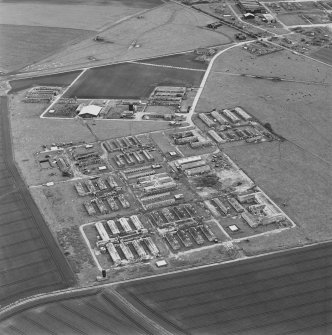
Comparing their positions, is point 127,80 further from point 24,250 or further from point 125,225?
point 24,250

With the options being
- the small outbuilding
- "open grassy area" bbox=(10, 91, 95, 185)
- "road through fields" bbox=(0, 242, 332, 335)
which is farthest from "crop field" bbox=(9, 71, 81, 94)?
"road through fields" bbox=(0, 242, 332, 335)

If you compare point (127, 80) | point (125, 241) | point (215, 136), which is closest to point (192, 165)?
point (215, 136)

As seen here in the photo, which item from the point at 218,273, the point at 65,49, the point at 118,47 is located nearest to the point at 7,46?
the point at 65,49

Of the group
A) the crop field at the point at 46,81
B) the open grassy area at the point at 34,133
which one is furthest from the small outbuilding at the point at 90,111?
the crop field at the point at 46,81

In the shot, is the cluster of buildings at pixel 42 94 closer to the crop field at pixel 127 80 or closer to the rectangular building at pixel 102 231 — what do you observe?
the crop field at pixel 127 80

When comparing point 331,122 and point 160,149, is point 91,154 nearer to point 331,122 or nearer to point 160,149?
point 160,149

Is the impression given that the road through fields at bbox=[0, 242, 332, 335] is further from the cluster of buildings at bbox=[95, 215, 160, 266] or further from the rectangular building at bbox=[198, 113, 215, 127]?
the rectangular building at bbox=[198, 113, 215, 127]
